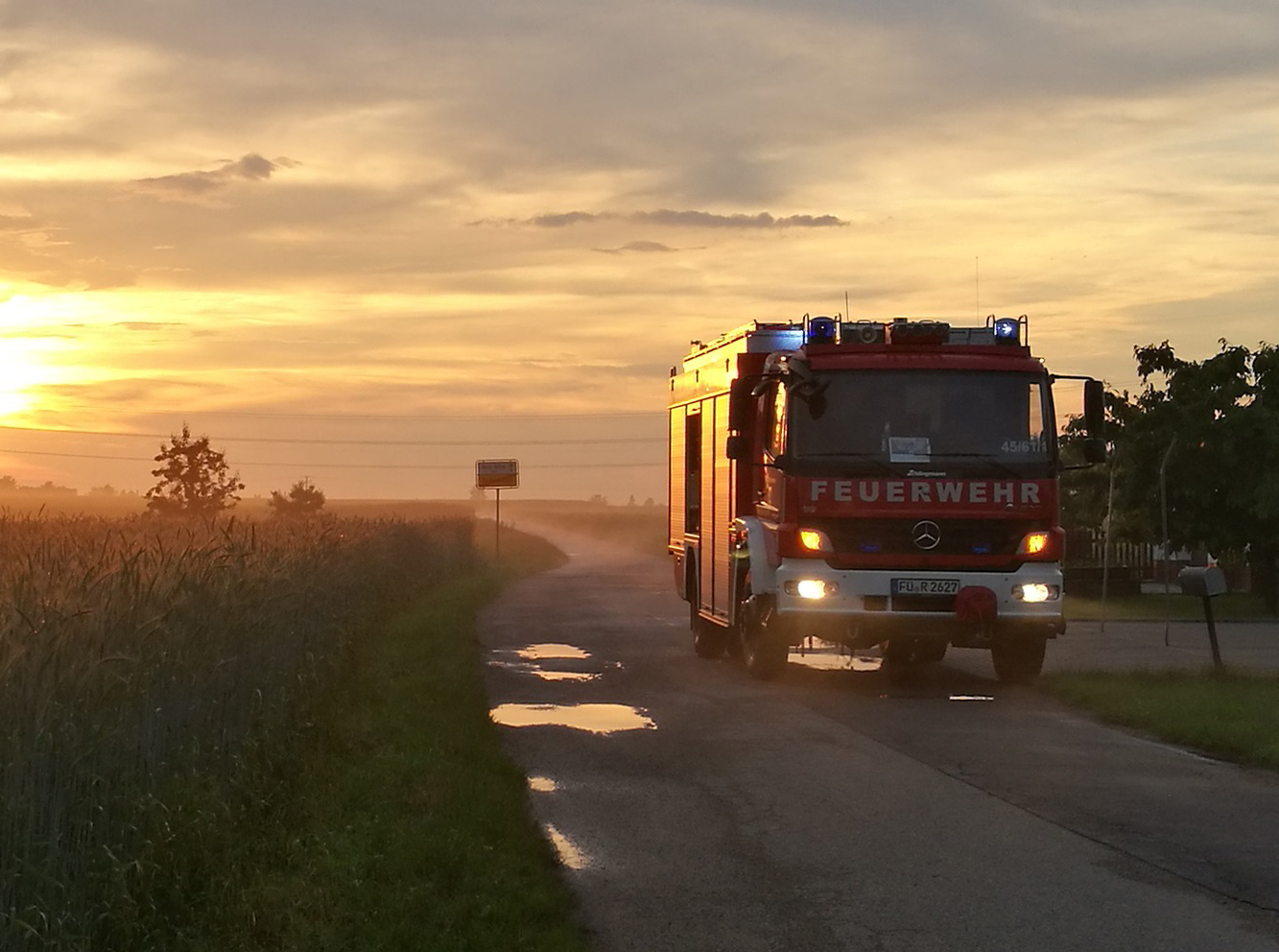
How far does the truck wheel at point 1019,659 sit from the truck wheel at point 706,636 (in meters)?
3.90

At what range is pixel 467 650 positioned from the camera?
22.3 meters

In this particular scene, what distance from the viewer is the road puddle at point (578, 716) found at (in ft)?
49.3

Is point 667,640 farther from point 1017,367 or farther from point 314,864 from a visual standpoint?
point 314,864

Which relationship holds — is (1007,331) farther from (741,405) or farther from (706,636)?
(706,636)

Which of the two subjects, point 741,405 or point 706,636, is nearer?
point 741,405

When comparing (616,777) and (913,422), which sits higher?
(913,422)

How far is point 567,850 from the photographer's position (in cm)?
936

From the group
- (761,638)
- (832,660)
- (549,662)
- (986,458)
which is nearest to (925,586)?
(986,458)

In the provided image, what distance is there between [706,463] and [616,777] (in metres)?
9.38

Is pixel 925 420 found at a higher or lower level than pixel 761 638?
higher

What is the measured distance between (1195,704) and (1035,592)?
2371 mm

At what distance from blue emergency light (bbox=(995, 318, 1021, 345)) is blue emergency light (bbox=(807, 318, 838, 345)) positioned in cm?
176

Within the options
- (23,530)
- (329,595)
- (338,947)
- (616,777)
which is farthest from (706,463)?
(338,947)

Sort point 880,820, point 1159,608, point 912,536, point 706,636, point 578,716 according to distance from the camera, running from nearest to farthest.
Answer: point 880,820, point 578,716, point 912,536, point 706,636, point 1159,608
